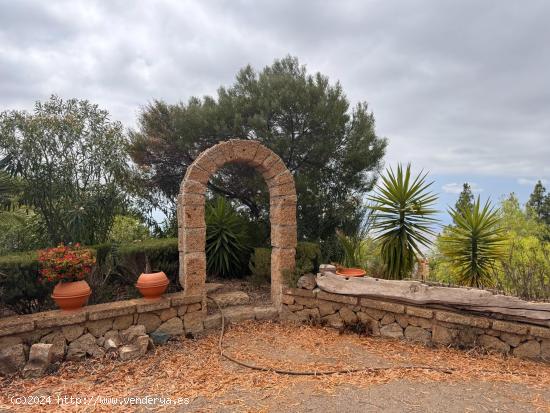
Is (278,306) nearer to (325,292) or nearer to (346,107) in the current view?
(325,292)

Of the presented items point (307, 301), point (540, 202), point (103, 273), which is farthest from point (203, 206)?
point (540, 202)

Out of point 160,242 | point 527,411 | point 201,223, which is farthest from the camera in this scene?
point 160,242

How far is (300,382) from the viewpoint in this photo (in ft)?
12.3

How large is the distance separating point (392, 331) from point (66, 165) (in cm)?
727

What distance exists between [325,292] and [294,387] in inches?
89.3

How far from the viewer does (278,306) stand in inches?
240

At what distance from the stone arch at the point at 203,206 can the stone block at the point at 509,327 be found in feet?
10.1

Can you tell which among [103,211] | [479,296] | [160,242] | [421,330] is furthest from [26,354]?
[479,296]

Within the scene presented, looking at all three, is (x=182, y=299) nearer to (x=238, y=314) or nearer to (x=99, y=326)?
(x=238, y=314)

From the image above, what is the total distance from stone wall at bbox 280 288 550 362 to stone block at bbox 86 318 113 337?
9.01ft

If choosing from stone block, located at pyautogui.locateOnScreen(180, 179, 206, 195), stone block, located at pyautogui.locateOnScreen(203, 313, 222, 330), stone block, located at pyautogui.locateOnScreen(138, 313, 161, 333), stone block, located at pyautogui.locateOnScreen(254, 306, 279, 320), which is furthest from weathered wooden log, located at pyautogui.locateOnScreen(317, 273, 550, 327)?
stone block, located at pyautogui.locateOnScreen(138, 313, 161, 333)

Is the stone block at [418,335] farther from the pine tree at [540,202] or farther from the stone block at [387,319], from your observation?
the pine tree at [540,202]

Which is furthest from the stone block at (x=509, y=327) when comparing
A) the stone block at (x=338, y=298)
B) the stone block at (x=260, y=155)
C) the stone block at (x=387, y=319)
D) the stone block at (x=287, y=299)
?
the stone block at (x=260, y=155)

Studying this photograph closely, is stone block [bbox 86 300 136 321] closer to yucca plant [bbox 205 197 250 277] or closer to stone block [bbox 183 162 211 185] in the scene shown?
stone block [bbox 183 162 211 185]
